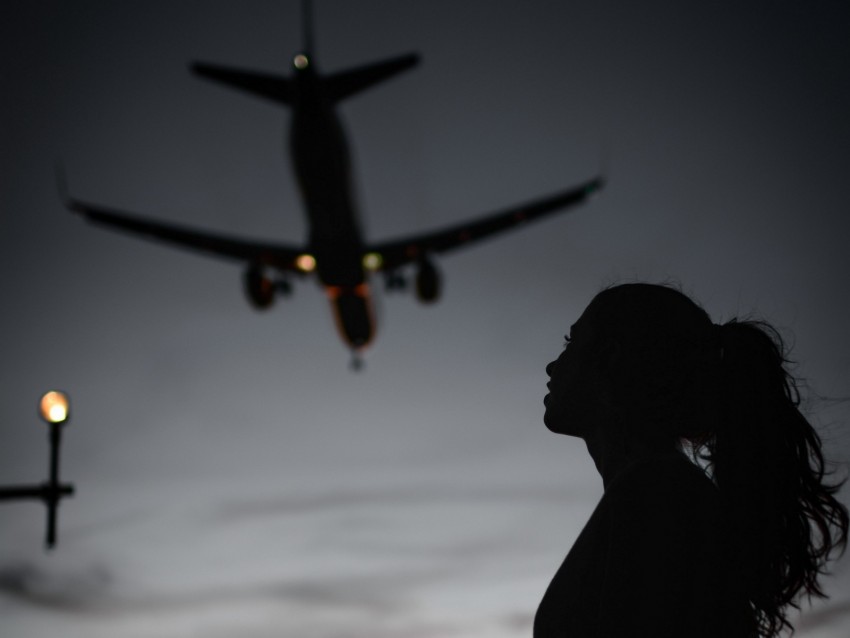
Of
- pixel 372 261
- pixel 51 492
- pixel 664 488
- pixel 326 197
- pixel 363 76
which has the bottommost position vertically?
pixel 664 488

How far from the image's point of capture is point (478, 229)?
1374 inches

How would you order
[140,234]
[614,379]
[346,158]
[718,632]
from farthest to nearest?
[346,158] < [140,234] < [614,379] < [718,632]

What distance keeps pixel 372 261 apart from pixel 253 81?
1133 cm

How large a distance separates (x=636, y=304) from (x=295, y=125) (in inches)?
1364

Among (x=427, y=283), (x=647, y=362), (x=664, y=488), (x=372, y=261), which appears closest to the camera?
(x=664, y=488)

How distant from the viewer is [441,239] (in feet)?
114

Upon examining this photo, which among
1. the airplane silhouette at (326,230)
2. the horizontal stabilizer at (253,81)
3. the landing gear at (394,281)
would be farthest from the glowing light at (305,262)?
the horizontal stabilizer at (253,81)

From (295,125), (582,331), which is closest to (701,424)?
(582,331)

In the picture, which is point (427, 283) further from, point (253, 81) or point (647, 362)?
point (647, 362)

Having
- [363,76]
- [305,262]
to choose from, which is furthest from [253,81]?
[305,262]

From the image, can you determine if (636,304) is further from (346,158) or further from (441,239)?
(346,158)

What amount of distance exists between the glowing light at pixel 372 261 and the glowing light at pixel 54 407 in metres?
28.0

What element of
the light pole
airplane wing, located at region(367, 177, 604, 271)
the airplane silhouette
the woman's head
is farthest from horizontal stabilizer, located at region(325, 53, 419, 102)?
the woman's head

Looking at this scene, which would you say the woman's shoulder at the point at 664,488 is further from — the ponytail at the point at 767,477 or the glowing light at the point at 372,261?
the glowing light at the point at 372,261
